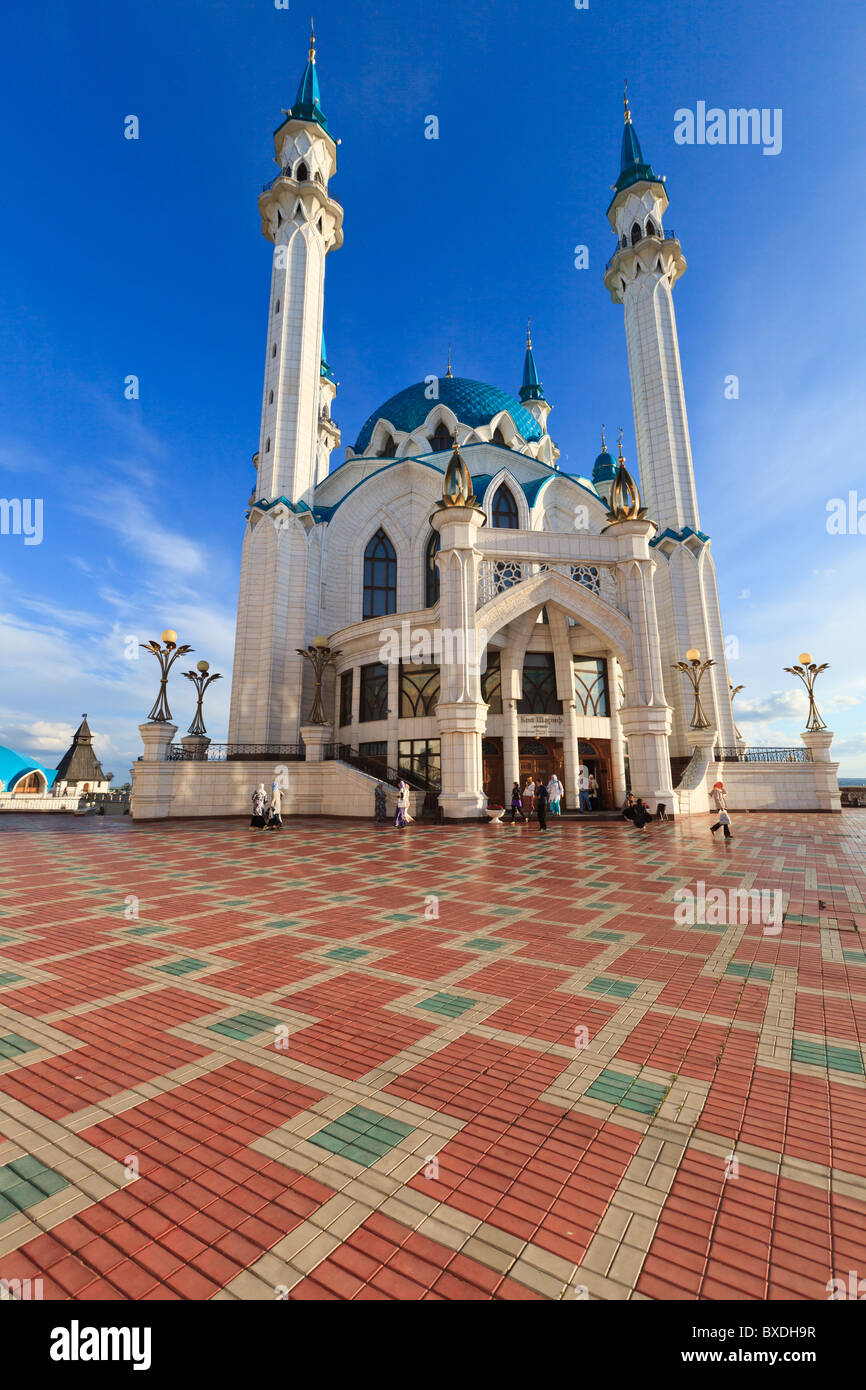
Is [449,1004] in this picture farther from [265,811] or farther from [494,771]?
[494,771]

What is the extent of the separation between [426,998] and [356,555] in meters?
26.5

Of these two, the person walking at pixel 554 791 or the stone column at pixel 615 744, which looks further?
the stone column at pixel 615 744

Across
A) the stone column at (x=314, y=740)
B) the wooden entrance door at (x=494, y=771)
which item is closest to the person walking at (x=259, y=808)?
the stone column at (x=314, y=740)

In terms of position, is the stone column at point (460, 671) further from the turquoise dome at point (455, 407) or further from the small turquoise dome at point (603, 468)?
the small turquoise dome at point (603, 468)

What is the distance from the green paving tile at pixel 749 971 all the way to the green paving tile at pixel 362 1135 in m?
3.26

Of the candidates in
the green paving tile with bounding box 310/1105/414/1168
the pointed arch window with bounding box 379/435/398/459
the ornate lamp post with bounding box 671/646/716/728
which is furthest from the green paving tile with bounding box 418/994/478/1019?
the pointed arch window with bounding box 379/435/398/459

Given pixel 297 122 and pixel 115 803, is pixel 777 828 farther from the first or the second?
pixel 297 122

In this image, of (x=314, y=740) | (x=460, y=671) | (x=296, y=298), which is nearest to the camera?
(x=460, y=671)

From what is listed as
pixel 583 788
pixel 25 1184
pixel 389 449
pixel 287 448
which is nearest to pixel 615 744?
pixel 583 788

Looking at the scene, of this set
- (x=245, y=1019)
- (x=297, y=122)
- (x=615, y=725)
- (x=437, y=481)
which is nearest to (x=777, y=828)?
(x=615, y=725)

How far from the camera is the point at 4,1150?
2.56 m

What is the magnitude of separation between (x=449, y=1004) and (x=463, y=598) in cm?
1503

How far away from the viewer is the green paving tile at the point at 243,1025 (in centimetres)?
367

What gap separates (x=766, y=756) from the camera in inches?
942
